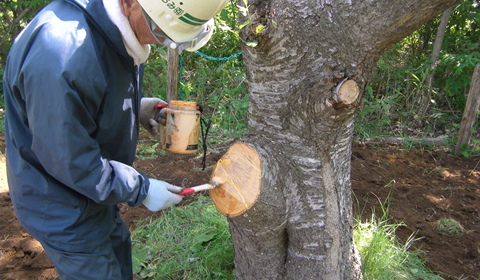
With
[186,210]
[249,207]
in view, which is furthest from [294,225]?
[186,210]

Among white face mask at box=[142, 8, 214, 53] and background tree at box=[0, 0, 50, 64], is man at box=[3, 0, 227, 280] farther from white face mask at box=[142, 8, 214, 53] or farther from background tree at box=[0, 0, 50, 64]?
background tree at box=[0, 0, 50, 64]

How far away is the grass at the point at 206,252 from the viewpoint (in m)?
1.99

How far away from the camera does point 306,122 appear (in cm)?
144

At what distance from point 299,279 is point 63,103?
1.42m

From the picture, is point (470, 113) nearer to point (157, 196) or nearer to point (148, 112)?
point (148, 112)

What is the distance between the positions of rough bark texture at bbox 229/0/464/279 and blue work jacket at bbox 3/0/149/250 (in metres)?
0.60

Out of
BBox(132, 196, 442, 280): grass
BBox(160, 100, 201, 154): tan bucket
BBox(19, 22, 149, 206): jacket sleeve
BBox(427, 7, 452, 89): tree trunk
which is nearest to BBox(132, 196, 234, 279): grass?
BBox(132, 196, 442, 280): grass

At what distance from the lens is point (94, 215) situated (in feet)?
4.93

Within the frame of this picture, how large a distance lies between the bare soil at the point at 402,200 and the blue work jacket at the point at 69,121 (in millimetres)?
1085

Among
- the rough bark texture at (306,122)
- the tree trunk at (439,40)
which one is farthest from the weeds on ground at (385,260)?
the tree trunk at (439,40)

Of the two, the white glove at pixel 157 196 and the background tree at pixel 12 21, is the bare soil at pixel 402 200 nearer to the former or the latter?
the white glove at pixel 157 196

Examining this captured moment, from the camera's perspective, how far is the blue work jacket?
112cm

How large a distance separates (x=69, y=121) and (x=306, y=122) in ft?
3.21

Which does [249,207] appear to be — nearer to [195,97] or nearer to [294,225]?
[294,225]
